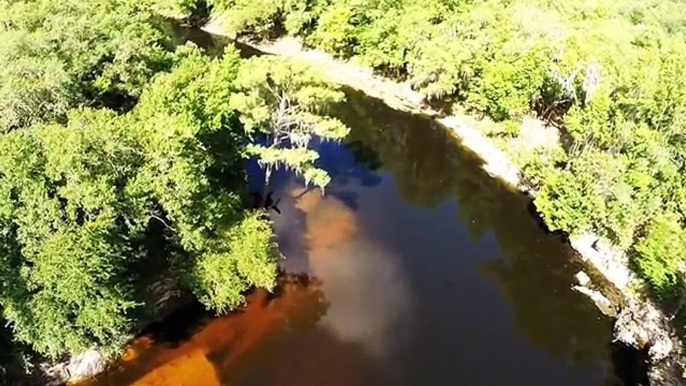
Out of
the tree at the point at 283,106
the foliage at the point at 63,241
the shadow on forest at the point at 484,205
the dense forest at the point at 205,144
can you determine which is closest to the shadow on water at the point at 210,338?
the dense forest at the point at 205,144

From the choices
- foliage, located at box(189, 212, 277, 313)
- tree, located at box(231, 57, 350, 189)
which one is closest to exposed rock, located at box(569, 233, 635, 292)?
tree, located at box(231, 57, 350, 189)

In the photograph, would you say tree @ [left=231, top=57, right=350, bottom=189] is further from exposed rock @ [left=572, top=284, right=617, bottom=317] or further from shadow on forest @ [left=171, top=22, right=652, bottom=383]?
exposed rock @ [left=572, top=284, right=617, bottom=317]

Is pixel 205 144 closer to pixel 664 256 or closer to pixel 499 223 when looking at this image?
pixel 499 223

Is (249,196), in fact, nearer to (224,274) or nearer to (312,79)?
(312,79)

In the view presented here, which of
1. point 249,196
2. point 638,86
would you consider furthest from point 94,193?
point 638,86

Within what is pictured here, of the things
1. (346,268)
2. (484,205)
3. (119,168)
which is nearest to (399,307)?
(346,268)
